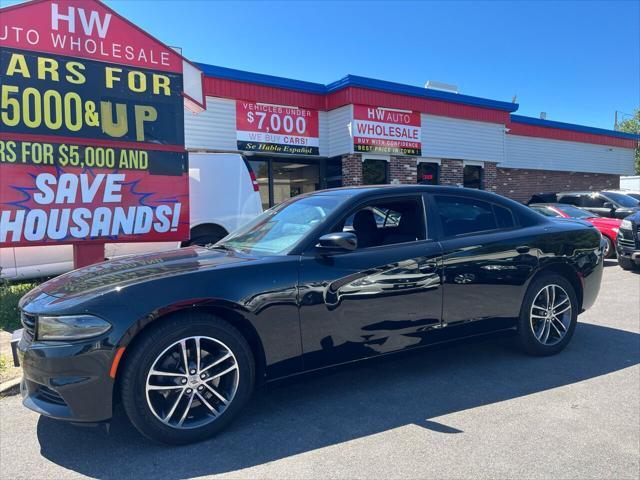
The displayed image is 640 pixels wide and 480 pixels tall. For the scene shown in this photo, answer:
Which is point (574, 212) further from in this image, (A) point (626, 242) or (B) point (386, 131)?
(B) point (386, 131)

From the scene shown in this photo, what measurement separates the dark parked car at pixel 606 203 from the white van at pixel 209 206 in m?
9.03

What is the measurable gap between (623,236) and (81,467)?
9854 millimetres

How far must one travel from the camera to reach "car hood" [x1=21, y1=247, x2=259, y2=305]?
292cm

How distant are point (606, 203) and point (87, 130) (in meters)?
11.7

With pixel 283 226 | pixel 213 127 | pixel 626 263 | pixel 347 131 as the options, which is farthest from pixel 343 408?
pixel 347 131

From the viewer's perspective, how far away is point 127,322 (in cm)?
269

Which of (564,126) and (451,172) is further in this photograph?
(564,126)

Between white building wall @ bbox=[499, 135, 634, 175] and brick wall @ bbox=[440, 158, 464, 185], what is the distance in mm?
2963

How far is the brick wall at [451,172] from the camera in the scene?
53.0 ft

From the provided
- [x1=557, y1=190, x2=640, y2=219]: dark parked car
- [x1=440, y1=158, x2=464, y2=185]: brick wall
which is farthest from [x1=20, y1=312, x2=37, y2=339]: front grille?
[x1=440, y1=158, x2=464, y2=185]: brick wall

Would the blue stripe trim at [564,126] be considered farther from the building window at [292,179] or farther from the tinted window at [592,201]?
the building window at [292,179]

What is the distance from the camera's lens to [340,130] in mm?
14023

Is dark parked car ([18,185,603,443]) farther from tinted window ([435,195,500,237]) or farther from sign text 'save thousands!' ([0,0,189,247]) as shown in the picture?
sign text 'save thousands!' ([0,0,189,247])

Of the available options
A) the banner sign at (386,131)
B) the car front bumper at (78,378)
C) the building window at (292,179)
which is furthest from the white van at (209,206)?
the banner sign at (386,131)
